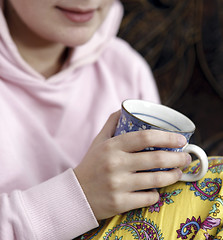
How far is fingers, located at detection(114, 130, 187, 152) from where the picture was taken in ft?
1.88

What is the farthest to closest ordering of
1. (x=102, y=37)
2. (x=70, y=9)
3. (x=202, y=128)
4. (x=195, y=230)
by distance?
1. (x=202, y=128)
2. (x=102, y=37)
3. (x=70, y=9)
4. (x=195, y=230)

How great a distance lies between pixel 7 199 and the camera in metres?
0.65

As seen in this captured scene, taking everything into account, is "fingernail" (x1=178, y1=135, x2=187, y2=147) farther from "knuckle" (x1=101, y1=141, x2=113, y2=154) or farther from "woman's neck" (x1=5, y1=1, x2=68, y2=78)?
"woman's neck" (x1=5, y1=1, x2=68, y2=78)

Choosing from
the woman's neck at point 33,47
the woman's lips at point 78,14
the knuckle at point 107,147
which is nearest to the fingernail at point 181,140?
the knuckle at point 107,147

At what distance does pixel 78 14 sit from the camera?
0.81 meters

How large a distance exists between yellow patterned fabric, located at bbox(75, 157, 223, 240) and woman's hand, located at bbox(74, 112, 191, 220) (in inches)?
0.7

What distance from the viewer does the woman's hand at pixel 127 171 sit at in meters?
0.58

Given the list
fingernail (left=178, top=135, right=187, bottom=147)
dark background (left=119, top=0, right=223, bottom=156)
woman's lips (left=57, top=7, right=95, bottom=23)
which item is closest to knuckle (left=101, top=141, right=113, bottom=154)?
fingernail (left=178, top=135, right=187, bottom=147)

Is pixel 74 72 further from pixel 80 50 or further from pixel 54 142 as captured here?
pixel 54 142

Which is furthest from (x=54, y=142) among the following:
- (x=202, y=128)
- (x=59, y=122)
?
(x=202, y=128)

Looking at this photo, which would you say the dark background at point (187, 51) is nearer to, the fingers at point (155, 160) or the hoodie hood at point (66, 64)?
the hoodie hood at point (66, 64)

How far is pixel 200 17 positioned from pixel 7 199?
75 centimetres

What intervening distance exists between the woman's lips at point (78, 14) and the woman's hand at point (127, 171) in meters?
0.30

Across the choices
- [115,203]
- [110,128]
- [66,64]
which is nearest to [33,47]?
[66,64]
